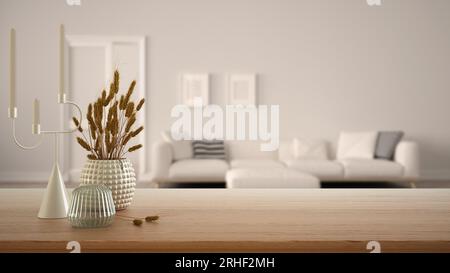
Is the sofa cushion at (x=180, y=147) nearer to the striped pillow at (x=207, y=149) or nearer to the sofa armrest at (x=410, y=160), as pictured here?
the striped pillow at (x=207, y=149)

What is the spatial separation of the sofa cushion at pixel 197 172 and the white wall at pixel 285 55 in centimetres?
138

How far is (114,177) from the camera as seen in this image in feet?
3.77

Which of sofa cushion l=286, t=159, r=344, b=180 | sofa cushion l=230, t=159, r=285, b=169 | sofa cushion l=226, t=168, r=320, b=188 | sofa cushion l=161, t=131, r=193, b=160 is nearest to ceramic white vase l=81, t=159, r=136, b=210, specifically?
sofa cushion l=226, t=168, r=320, b=188

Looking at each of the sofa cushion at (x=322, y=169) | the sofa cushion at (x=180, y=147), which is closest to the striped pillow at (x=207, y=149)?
the sofa cushion at (x=180, y=147)

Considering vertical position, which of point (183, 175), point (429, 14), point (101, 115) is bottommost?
point (183, 175)

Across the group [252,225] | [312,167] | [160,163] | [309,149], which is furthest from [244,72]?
[252,225]

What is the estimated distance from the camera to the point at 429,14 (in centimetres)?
627

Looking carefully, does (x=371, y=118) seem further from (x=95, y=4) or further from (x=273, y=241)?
(x=273, y=241)

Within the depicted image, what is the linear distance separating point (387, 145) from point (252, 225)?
16.2 ft

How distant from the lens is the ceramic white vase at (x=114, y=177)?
115 cm

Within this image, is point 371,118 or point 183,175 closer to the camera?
point 183,175

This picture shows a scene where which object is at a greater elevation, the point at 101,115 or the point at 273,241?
the point at 101,115
